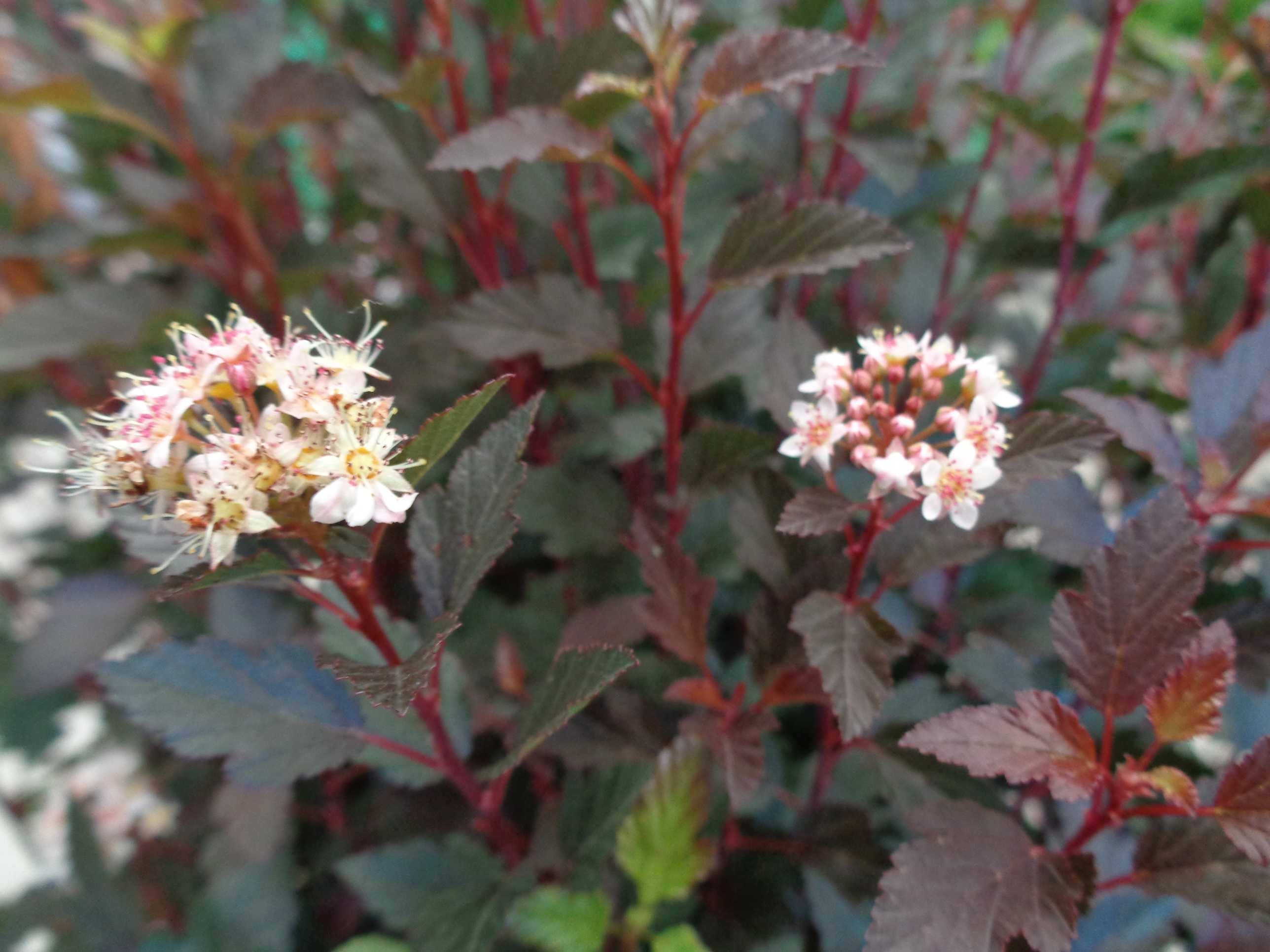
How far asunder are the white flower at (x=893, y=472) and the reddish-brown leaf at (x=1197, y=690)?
0.15m

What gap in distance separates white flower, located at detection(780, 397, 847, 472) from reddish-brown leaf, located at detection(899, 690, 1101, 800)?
0.13 metres

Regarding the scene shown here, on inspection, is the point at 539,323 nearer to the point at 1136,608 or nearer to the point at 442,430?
the point at 442,430

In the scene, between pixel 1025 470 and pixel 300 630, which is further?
pixel 300 630

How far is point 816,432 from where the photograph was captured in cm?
42

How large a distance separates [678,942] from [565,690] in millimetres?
182

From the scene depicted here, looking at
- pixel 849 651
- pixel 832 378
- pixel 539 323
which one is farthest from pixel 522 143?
pixel 849 651

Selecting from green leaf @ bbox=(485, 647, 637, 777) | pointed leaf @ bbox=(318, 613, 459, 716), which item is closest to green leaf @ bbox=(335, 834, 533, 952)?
green leaf @ bbox=(485, 647, 637, 777)

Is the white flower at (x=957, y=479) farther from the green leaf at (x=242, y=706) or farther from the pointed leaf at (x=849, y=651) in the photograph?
the green leaf at (x=242, y=706)

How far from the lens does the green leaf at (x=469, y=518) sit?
0.37 metres

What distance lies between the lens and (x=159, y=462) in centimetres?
32

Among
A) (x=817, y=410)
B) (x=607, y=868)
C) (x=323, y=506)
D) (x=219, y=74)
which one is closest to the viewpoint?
(x=323, y=506)

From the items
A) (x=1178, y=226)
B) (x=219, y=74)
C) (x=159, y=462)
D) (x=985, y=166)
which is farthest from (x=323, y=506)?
(x=1178, y=226)

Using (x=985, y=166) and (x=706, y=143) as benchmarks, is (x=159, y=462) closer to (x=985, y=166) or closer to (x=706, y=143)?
(x=706, y=143)

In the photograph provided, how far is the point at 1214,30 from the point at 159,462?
865mm
